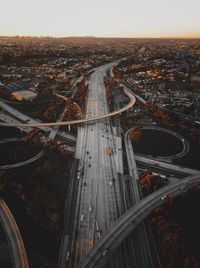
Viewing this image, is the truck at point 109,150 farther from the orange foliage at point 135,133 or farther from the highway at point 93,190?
the orange foliage at point 135,133

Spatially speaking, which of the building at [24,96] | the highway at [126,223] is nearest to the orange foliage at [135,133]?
the highway at [126,223]

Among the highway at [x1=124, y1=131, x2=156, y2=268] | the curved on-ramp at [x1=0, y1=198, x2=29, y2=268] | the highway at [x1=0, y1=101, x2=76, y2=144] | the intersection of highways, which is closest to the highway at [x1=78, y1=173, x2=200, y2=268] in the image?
the intersection of highways

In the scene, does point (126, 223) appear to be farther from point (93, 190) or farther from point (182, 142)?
point (182, 142)

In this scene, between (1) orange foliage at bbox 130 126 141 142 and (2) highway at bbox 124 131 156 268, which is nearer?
(2) highway at bbox 124 131 156 268

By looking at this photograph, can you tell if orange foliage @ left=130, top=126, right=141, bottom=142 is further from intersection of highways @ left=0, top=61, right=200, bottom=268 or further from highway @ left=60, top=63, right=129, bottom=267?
highway @ left=60, top=63, right=129, bottom=267

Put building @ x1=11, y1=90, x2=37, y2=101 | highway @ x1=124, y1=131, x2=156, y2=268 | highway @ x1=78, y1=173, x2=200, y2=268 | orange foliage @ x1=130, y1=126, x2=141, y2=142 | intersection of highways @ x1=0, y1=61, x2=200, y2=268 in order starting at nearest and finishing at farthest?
highway @ x1=78, y1=173, x2=200, y2=268
highway @ x1=124, y1=131, x2=156, y2=268
intersection of highways @ x1=0, y1=61, x2=200, y2=268
orange foliage @ x1=130, y1=126, x2=141, y2=142
building @ x1=11, y1=90, x2=37, y2=101

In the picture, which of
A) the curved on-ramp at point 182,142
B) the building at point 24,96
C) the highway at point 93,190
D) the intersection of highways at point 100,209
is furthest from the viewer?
the building at point 24,96

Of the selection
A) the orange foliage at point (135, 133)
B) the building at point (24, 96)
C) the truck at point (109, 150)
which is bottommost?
the truck at point (109, 150)

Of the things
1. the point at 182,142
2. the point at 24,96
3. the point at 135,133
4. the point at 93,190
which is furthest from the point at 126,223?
the point at 24,96
